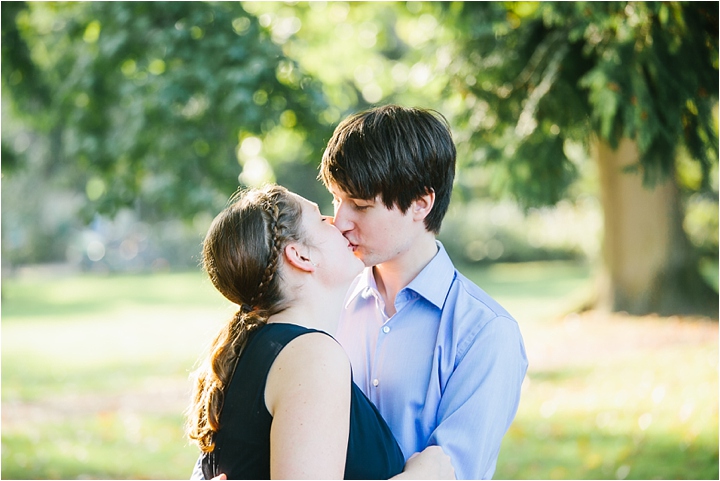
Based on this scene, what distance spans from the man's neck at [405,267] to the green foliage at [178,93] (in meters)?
3.29

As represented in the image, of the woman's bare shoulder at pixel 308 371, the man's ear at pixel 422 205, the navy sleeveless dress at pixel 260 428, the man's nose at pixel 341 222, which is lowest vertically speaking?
the navy sleeveless dress at pixel 260 428

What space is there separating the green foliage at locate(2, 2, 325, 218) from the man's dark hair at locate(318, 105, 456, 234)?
328 centimetres

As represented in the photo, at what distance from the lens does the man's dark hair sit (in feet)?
7.62

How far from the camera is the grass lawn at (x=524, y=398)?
5.73 metres

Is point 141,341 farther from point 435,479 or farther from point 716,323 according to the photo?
point 435,479

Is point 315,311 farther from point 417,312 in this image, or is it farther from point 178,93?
point 178,93

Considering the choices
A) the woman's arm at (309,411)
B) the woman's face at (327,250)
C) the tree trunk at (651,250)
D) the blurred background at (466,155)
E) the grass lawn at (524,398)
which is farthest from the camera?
the tree trunk at (651,250)

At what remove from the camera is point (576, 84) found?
248 inches

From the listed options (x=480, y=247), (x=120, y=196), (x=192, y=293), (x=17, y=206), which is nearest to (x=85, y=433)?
(x=120, y=196)

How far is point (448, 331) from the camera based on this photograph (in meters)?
2.25

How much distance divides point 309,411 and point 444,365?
0.53 metres

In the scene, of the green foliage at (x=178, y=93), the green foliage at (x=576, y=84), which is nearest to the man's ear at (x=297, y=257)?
the green foliage at (x=576, y=84)

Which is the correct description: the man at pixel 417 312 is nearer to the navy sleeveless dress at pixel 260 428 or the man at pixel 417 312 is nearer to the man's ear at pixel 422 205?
the man's ear at pixel 422 205

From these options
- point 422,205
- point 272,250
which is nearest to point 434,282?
point 422,205
